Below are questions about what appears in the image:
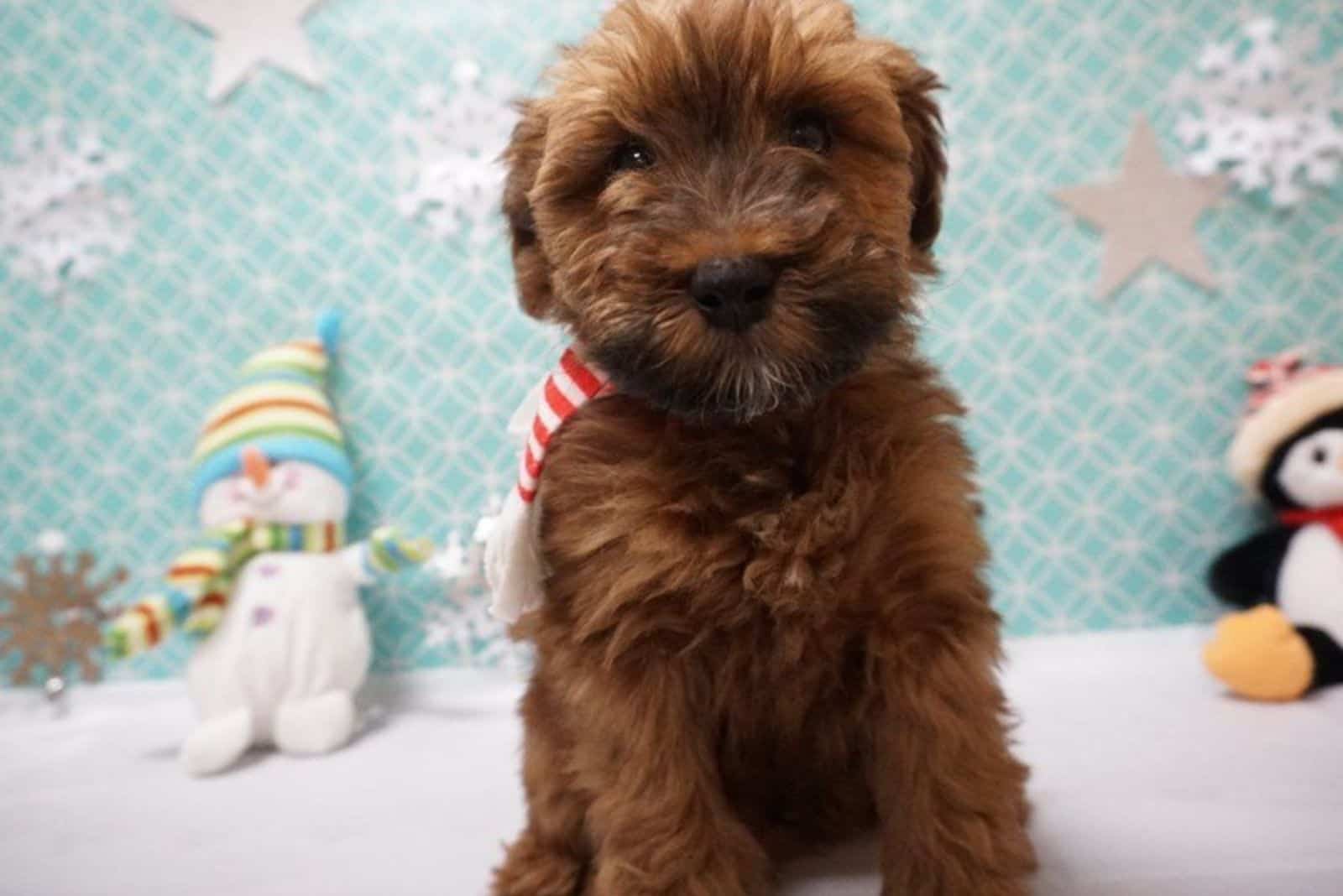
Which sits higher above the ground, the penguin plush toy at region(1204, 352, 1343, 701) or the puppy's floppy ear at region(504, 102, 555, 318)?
the puppy's floppy ear at region(504, 102, 555, 318)

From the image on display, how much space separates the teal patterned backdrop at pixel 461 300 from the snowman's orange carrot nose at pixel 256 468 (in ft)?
0.98

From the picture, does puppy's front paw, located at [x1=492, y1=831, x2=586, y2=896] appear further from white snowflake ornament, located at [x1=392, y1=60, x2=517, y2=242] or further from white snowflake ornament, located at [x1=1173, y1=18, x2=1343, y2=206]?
white snowflake ornament, located at [x1=1173, y1=18, x2=1343, y2=206]

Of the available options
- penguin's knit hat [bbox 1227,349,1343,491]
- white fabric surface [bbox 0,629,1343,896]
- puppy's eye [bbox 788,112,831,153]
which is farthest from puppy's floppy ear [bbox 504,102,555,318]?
penguin's knit hat [bbox 1227,349,1343,491]

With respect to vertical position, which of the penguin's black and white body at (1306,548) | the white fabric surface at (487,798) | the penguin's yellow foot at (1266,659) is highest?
the penguin's black and white body at (1306,548)

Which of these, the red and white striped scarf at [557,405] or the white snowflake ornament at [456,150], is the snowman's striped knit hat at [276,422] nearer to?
the white snowflake ornament at [456,150]

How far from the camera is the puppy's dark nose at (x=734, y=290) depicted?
96 cm

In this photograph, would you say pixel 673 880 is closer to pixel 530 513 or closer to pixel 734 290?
pixel 530 513

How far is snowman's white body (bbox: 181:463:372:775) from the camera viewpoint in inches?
83.3

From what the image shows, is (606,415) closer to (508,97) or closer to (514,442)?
(514,442)

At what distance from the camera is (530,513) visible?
121 centimetres

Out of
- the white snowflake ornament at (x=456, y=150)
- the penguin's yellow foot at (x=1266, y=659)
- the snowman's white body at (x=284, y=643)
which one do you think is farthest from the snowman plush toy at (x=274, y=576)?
the penguin's yellow foot at (x=1266, y=659)

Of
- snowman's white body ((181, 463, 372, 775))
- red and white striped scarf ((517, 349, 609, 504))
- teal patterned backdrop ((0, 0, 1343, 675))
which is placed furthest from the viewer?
teal patterned backdrop ((0, 0, 1343, 675))

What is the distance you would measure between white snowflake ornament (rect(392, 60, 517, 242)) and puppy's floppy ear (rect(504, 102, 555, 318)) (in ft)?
3.75

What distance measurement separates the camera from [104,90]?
2510mm
